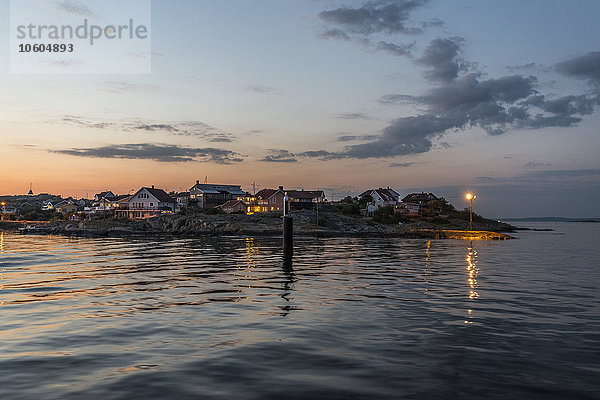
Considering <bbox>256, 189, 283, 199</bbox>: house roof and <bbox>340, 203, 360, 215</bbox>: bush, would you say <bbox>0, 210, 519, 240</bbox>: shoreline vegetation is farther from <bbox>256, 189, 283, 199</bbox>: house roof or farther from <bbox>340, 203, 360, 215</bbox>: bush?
<bbox>256, 189, 283, 199</bbox>: house roof

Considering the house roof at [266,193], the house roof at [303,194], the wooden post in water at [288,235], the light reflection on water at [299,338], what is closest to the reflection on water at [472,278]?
the light reflection on water at [299,338]

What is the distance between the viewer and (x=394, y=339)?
11719 mm

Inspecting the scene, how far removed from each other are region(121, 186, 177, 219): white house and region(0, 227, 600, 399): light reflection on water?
10876cm

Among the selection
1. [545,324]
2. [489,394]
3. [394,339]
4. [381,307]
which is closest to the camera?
[489,394]

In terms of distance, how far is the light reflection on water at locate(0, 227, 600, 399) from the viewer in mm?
8367

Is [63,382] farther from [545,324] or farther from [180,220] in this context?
[180,220]

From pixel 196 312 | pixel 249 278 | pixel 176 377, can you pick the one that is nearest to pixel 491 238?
pixel 249 278

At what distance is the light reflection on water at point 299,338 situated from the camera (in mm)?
8367

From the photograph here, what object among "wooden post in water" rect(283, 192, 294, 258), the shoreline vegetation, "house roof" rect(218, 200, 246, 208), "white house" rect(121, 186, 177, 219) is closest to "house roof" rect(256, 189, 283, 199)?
"house roof" rect(218, 200, 246, 208)

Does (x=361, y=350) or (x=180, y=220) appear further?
(x=180, y=220)

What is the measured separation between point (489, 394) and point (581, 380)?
2.26m

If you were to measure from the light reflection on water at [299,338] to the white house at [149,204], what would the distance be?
109 meters

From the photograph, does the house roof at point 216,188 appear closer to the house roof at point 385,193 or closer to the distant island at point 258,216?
the distant island at point 258,216

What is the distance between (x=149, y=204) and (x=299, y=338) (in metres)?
128
